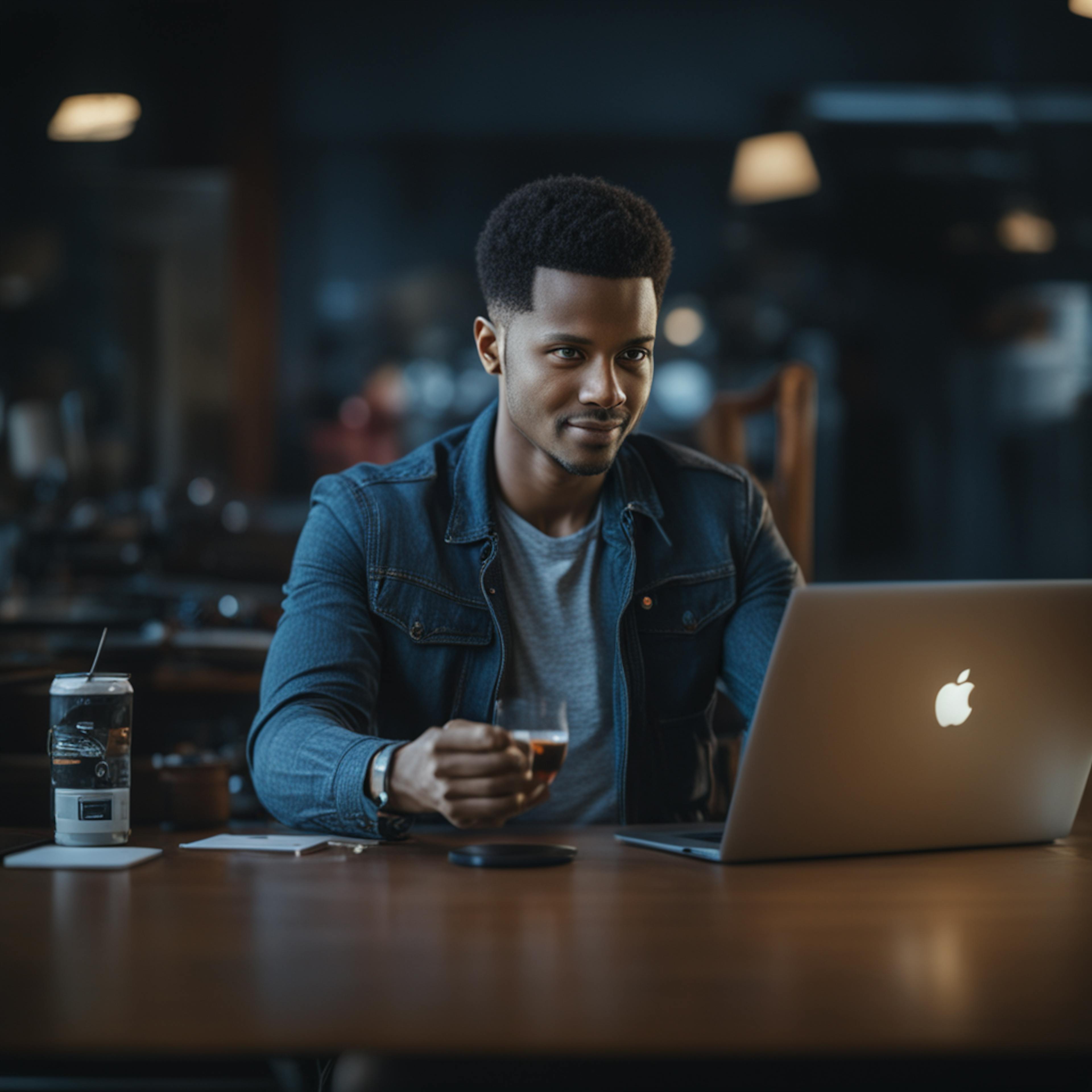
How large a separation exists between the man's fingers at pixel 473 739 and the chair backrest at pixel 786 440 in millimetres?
1053

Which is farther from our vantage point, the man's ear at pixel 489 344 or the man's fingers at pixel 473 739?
the man's ear at pixel 489 344

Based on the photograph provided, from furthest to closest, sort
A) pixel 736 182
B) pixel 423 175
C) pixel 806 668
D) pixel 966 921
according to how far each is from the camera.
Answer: pixel 423 175, pixel 736 182, pixel 806 668, pixel 966 921

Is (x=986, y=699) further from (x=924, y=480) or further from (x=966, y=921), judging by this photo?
(x=924, y=480)

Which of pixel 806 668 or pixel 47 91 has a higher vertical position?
pixel 47 91

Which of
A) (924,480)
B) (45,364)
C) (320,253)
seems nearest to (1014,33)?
(924,480)

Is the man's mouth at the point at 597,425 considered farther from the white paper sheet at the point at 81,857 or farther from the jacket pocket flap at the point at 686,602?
the white paper sheet at the point at 81,857

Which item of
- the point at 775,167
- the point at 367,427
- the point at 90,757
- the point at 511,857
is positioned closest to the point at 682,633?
the point at 511,857

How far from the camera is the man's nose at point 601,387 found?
4.57ft

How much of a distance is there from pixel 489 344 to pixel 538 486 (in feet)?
0.60

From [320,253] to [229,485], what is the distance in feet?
3.47

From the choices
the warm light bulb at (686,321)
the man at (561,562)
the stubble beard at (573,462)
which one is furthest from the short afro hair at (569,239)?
the warm light bulb at (686,321)

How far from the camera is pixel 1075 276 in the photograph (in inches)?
208

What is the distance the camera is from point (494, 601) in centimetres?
148

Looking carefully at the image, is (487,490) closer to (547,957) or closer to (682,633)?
(682,633)
